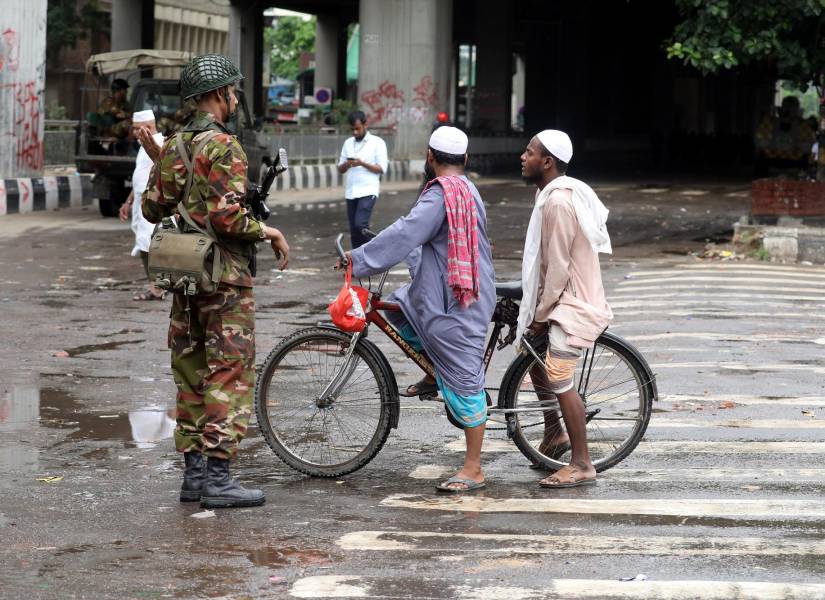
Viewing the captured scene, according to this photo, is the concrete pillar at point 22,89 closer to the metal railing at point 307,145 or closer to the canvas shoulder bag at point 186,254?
the metal railing at point 307,145

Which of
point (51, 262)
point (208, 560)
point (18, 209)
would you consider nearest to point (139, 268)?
point (51, 262)

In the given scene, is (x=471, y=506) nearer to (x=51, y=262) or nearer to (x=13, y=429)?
(x=13, y=429)

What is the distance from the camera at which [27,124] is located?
2356 centimetres

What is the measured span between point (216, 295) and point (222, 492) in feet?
2.91

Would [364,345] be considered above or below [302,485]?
above

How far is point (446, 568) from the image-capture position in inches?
215

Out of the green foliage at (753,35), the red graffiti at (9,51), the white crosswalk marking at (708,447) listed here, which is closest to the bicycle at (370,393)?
the white crosswalk marking at (708,447)

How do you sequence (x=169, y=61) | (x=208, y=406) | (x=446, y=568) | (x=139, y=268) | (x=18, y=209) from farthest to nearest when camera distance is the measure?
(x=169, y=61) → (x=18, y=209) → (x=139, y=268) → (x=208, y=406) → (x=446, y=568)

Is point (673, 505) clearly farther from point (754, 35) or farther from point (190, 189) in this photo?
point (754, 35)

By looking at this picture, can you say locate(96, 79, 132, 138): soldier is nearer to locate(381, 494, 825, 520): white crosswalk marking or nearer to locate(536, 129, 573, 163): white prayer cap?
locate(536, 129, 573, 163): white prayer cap

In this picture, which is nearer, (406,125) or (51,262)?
(51,262)

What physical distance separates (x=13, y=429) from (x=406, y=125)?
30.2 m

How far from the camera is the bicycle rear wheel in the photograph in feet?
23.4

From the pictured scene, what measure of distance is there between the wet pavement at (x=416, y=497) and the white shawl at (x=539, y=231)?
0.89 meters
